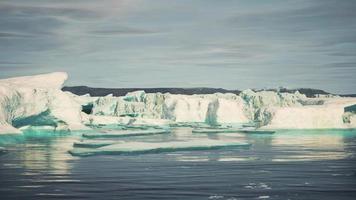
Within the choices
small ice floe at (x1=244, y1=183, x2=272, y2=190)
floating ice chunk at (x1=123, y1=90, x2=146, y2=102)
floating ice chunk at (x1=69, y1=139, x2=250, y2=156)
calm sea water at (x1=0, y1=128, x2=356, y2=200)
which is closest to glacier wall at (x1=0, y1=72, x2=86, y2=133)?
floating ice chunk at (x1=69, y1=139, x2=250, y2=156)

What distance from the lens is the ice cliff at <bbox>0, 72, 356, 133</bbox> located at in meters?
38.3

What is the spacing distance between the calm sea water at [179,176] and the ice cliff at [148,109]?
10973 millimetres

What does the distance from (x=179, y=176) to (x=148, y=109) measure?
6083 cm

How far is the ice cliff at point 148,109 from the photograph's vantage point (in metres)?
38.3

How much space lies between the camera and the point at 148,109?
257ft

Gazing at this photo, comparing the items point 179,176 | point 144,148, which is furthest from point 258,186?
point 144,148

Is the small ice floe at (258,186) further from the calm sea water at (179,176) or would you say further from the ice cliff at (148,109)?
the ice cliff at (148,109)

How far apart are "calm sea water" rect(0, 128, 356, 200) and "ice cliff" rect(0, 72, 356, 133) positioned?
36.0 ft

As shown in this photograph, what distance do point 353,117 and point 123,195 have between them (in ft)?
146

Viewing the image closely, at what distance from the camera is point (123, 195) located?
533 inches

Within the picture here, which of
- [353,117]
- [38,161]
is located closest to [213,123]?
[353,117]

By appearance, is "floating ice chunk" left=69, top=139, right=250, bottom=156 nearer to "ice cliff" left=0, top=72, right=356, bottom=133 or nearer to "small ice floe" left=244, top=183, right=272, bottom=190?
"ice cliff" left=0, top=72, right=356, bottom=133

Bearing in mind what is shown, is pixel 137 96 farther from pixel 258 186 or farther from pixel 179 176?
pixel 258 186

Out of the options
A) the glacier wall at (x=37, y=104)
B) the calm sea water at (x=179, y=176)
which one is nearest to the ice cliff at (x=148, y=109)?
the glacier wall at (x=37, y=104)
